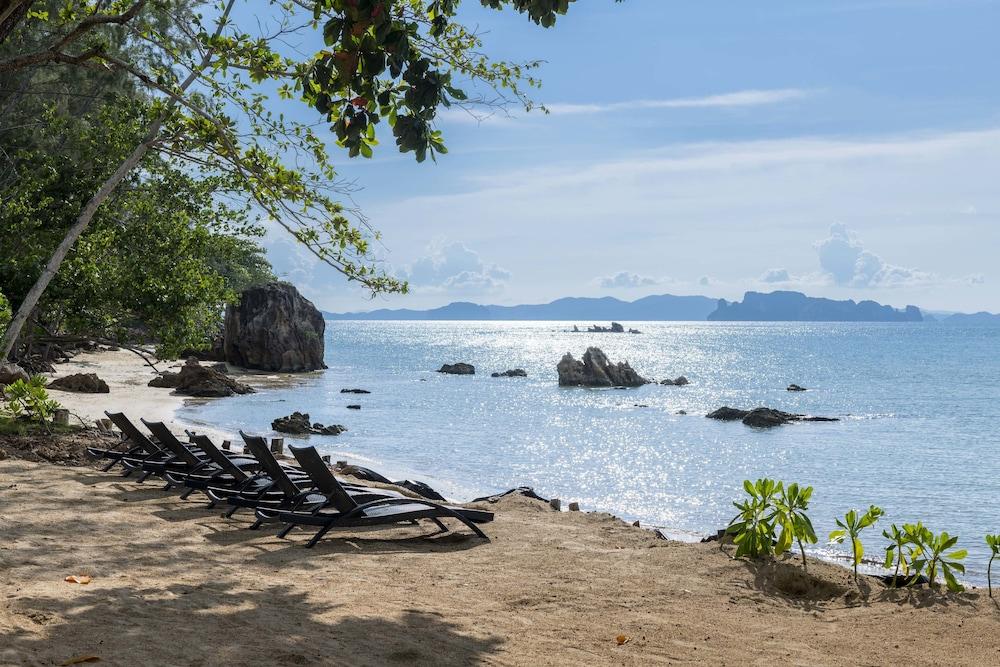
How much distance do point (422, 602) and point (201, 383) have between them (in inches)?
1389

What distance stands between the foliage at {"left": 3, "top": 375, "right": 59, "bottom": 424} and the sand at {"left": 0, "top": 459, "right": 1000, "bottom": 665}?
420 cm

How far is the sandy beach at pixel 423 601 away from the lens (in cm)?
462

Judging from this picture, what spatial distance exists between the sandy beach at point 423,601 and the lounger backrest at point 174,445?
1347mm

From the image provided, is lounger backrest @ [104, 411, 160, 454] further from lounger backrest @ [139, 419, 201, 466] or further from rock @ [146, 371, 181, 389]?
rock @ [146, 371, 181, 389]

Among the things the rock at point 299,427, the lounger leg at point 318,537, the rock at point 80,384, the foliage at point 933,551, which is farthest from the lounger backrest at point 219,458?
the rock at point 80,384

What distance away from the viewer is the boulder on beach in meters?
38.1

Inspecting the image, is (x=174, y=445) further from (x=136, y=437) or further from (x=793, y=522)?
(x=793, y=522)

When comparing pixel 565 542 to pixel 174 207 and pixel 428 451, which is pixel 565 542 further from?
pixel 428 451

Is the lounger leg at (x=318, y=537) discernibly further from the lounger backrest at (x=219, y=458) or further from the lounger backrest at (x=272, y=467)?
the lounger backrest at (x=219, y=458)

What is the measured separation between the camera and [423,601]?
585cm

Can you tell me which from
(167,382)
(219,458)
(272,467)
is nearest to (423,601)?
(272,467)

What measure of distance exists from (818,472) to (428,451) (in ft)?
39.3

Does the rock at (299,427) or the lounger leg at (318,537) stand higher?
the lounger leg at (318,537)

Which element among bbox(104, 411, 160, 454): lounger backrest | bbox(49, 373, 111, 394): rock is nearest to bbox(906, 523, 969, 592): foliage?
bbox(104, 411, 160, 454): lounger backrest
